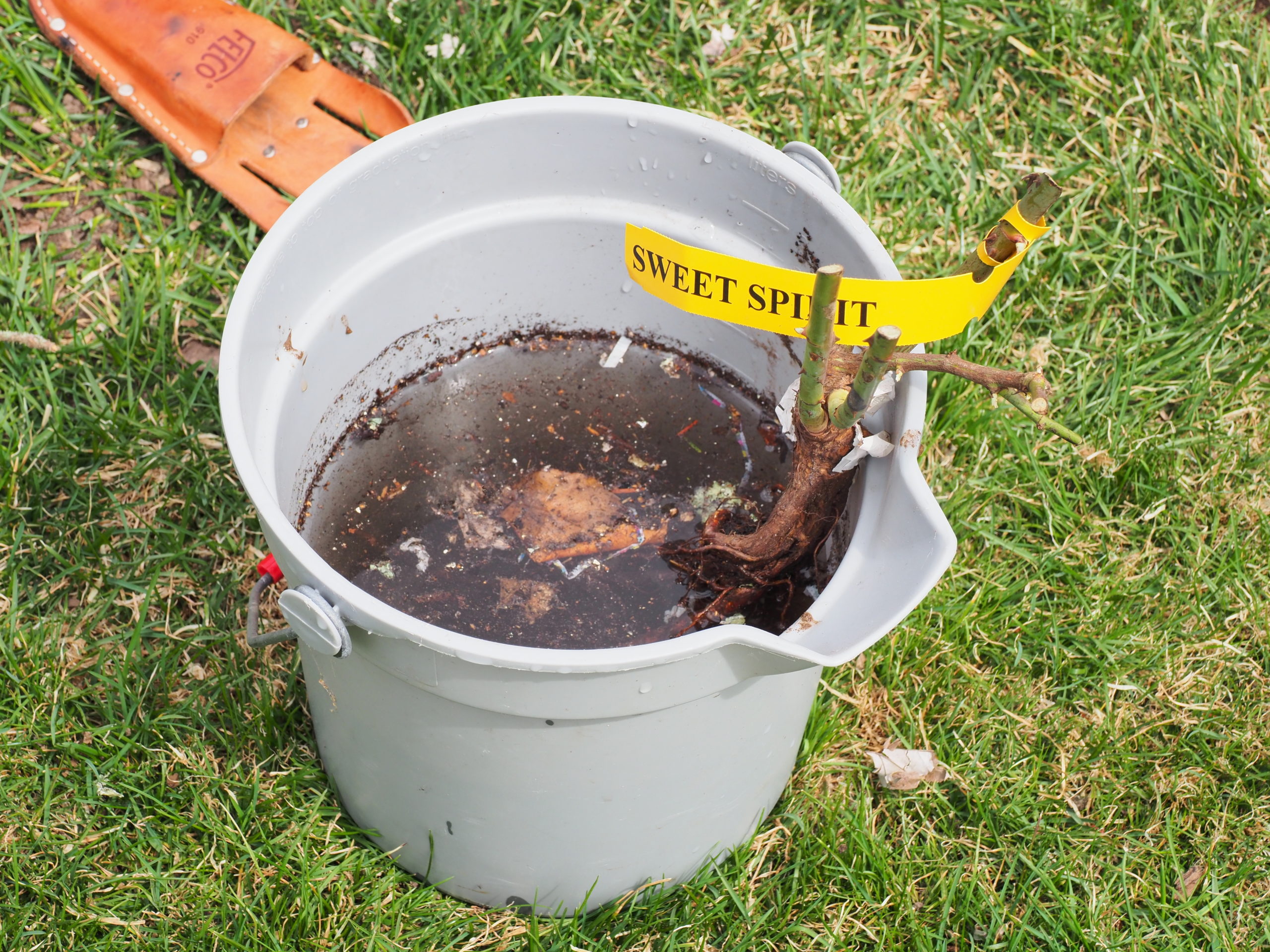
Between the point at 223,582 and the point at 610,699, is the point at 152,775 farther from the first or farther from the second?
the point at 610,699

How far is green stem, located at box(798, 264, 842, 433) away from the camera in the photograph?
0.96 metres

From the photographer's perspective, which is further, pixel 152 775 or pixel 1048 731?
pixel 1048 731

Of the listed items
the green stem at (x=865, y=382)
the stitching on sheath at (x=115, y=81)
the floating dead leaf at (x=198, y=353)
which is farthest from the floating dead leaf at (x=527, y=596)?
the stitching on sheath at (x=115, y=81)

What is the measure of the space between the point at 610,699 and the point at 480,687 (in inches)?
4.7

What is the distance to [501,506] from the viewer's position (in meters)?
1.57

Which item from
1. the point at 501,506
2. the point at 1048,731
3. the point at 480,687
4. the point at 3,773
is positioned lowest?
the point at 3,773

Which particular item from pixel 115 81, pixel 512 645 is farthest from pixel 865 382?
pixel 115 81

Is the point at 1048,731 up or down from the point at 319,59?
down

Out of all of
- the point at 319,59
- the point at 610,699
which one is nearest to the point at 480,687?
the point at 610,699

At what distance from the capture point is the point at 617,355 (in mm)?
1692

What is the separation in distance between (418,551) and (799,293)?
0.66 m

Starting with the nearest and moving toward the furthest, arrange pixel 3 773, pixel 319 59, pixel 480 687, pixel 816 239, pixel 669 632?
1. pixel 480 687
2. pixel 816 239
3. pixel 669 632
4. pixel 3 773
5. pixel 319 59

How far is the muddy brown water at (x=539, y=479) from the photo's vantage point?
1457mm

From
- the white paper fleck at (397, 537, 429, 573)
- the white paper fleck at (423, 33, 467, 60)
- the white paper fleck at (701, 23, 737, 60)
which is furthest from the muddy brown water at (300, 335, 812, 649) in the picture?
the white paper fleck at (701, 23, 737, 60)
